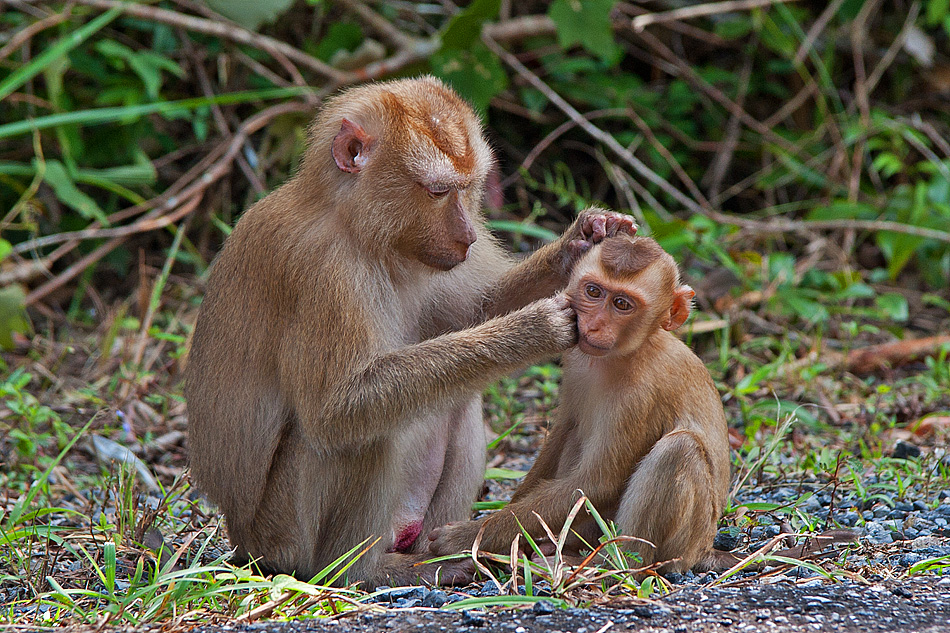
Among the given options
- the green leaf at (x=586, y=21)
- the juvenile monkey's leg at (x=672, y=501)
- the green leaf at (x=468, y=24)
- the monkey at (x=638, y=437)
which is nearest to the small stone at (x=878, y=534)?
the monkey at (x=638, y=437)

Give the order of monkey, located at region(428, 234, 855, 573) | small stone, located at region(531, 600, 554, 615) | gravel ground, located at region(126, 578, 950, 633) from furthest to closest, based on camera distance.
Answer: monkey, located at region(428, 234, 855, 573), small stone, located at region(531, 600, 554, 615), gravel ground, located at region(126, 578, 950, 633)

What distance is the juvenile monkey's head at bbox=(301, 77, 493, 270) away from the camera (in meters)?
3.61

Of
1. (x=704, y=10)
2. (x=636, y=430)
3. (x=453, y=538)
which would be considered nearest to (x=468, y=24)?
(x=704, y=10)

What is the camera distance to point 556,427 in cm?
405

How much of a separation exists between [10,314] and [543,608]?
4566 mm

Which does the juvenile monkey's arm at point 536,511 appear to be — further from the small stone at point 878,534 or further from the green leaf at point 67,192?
the green leaf at point 67,192

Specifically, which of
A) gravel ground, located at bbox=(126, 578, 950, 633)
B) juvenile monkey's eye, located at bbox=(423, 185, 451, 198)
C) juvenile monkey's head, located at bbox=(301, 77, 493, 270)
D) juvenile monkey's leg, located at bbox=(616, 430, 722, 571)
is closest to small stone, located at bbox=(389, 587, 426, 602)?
gravel ground, located at bbox=(126, 578, 950, 633)

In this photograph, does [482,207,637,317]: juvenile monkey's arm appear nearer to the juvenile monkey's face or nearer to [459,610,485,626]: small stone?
the juvenile monkey's face

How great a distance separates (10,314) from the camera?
6.32 meters

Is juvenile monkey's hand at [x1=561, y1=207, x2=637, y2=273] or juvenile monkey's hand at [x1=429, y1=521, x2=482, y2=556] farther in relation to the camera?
juvenile monkey's hand at [x1=561, y1=207, x2=637, y2=273]

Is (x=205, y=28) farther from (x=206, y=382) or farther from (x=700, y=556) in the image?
(x=700, y=556)

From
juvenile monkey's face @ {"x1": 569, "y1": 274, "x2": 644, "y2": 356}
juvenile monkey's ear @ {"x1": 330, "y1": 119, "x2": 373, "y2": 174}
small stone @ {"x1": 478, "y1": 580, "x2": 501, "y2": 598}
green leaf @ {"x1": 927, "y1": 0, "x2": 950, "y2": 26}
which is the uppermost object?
green leaf @ {"x1": 927, "y1": 0, "x2": 950, "y2": 26}

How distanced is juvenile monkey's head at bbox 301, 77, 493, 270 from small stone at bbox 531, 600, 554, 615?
124 cm

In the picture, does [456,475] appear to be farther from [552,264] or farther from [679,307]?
[679,307]
